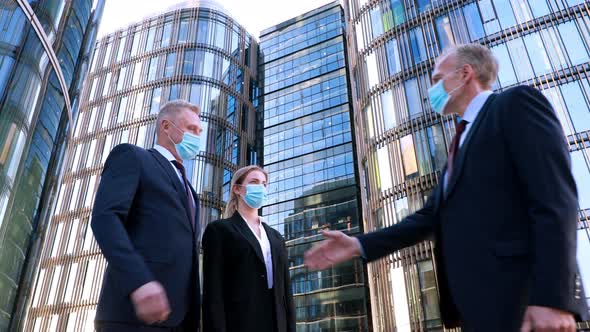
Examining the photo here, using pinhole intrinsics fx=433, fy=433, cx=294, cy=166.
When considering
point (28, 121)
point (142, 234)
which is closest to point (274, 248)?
point (142, 234)

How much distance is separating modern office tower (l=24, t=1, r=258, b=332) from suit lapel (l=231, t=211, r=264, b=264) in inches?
904

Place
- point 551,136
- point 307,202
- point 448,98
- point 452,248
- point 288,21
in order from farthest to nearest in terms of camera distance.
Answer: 1. point 288,21
2. point 307,202
3. point 448,98
4. point 452,248
5. point 551,136

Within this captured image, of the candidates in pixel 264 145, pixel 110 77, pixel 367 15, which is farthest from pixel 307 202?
pixel 110 77

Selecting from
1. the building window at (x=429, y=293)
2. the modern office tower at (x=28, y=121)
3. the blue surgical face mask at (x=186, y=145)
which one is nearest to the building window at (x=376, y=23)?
the building window at (x=429, y=293)

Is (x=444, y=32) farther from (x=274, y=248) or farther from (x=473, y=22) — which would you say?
(x=274, y=248)

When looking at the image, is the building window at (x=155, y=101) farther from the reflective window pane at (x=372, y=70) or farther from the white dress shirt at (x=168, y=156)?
the white dress shirt at (x=168, y=156)

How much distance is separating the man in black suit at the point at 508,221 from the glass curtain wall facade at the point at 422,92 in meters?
16.2

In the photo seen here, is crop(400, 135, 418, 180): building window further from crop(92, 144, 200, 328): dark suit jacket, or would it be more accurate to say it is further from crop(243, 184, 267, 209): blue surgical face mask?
crop(92, 144, 200, 328): dark suit jacket

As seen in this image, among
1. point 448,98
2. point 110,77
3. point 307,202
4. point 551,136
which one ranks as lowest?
point 551,136

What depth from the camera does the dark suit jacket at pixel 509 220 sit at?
150cm

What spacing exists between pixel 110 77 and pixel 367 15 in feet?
66.7

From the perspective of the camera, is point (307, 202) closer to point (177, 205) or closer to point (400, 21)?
point (400, 21)

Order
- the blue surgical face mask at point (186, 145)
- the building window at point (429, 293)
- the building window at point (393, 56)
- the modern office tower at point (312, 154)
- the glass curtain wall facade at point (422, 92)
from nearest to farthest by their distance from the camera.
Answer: the blue surgical face mask at point (186, 145) → the building window at point (429, 293) → the glass curtain wall facade at point (422, 92) → the building window at point (393, 56) → the modern office tower at point (312, 154)

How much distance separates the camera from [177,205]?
2555mm
